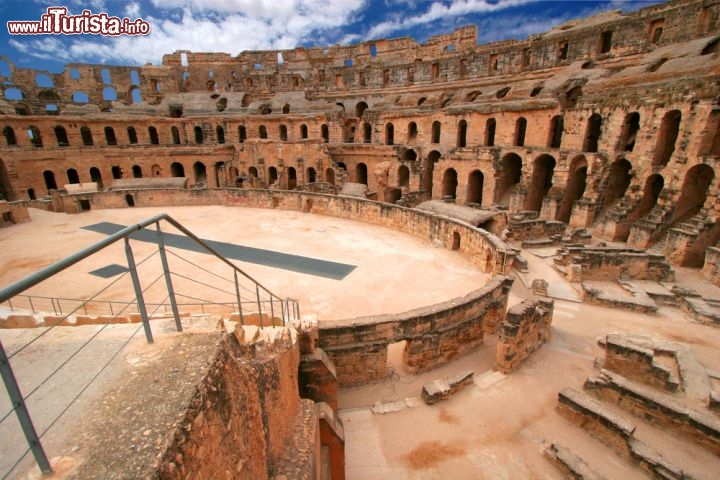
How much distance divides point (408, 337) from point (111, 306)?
26.4 feet

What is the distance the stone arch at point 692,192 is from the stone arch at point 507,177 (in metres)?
7.30

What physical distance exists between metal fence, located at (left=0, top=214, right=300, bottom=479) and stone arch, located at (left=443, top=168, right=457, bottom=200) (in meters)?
14.5

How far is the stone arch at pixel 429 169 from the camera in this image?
23266 millimetres

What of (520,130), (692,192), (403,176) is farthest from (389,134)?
(692,192)

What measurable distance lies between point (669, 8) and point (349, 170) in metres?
20.8

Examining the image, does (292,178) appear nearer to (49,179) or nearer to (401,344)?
(49,179)

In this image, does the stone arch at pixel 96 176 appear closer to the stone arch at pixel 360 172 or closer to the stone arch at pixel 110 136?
the stone arch at pixel 110 136

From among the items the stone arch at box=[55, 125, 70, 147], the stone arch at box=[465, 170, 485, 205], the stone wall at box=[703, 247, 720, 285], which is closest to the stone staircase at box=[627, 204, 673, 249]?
the stone wall at box=[703, 247, 720, 285]

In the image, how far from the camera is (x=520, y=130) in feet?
66.2

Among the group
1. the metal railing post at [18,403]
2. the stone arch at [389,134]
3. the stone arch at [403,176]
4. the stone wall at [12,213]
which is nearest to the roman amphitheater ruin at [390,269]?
the metal railing post at [18,403]

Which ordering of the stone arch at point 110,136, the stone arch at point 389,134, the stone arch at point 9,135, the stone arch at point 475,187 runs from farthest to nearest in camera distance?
the stone arch at point 110,136
the stone arch at point 389,134
the stone arch at point 9,135
the stone arch at point 475,187

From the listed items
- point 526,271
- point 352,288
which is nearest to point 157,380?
point 352,288

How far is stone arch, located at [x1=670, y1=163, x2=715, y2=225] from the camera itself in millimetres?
13898

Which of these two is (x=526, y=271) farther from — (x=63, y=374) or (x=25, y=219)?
(x=25, y=219)
